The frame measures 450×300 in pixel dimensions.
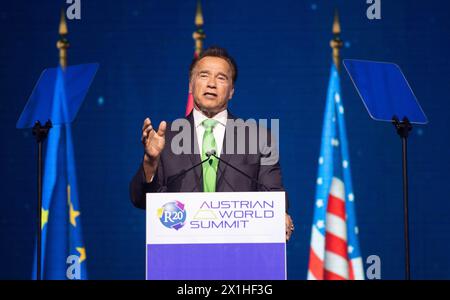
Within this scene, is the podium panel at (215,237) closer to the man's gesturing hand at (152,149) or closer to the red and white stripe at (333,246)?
the man's gesturing hand at (152,149)

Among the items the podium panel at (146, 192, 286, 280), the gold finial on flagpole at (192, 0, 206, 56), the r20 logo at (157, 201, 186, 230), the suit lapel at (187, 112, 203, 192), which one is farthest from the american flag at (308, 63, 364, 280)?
the r20 logo at (157, 201, 186, 230)

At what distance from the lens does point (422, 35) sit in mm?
5922

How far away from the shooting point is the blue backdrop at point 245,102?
231 inches

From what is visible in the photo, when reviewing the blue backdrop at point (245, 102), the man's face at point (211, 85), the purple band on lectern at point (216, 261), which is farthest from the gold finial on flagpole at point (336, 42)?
the purple band on lectern at point (216, 261)

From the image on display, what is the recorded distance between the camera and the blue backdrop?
5855mm

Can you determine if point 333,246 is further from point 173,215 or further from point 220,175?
point 173,215

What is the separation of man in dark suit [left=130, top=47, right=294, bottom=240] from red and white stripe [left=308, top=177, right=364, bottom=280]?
926mm

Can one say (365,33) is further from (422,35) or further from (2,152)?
(2,152)

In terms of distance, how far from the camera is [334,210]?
5820 mm

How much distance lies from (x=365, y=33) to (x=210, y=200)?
8.05 ft

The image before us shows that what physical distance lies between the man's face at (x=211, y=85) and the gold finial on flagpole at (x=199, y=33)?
0.64 m

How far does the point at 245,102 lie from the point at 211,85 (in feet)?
2.46

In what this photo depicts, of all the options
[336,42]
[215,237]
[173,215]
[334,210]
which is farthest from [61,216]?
[336,42]

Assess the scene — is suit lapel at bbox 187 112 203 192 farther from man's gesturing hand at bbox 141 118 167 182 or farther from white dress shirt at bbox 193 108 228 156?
man's gesturing hand at bbox 141 118 167 182
